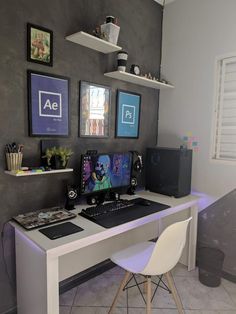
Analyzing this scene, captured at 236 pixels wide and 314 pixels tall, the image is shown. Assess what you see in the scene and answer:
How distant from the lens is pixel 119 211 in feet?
6.05

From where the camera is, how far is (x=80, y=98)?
1958mm

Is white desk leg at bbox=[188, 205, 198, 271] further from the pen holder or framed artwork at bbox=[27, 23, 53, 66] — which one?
framed artwork at bbox=[27, 23, 53, 66]

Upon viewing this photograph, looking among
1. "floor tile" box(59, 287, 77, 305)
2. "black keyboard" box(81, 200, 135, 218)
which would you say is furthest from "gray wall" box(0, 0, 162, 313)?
"floor tile" box(59, 287, 77, 305)

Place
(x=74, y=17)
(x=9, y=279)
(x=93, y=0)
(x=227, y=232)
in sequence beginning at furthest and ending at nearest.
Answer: (x=227, y=232) → (x=93, y=0) → (x=74, y=17) → (x=9, y=279)

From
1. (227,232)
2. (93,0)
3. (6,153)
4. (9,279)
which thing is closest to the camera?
(6,153)

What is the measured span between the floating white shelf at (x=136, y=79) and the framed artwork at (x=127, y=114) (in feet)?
0.41

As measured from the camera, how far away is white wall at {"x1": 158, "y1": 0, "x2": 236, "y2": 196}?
2260 mm

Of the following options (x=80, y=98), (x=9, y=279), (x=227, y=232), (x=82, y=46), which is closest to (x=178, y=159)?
(x=227, y=232)

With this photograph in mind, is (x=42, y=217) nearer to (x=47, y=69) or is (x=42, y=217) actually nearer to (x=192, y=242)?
(x=47, y=69)

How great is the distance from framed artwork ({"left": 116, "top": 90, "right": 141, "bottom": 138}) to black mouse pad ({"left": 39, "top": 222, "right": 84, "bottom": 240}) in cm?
108

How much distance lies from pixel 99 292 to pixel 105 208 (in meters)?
0.80

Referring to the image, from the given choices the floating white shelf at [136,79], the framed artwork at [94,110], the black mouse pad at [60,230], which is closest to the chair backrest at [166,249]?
the black mouse pad at [60,230]

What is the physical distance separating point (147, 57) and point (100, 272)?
2.29m

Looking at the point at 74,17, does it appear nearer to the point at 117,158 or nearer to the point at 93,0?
the point at 93,0
